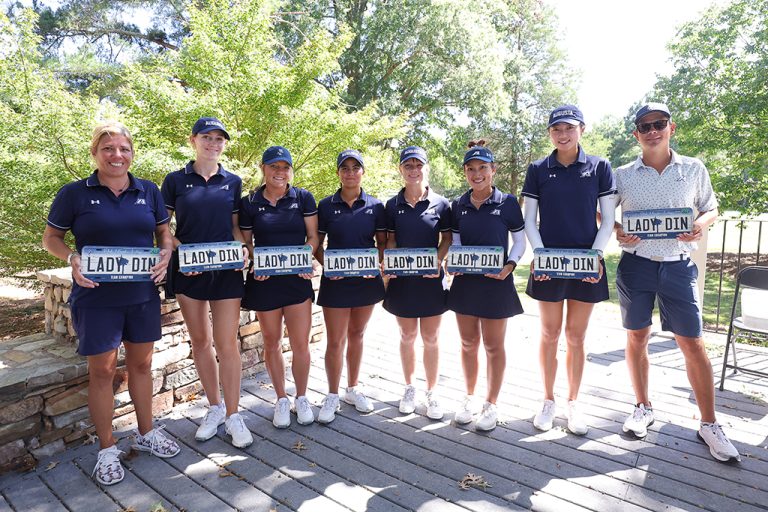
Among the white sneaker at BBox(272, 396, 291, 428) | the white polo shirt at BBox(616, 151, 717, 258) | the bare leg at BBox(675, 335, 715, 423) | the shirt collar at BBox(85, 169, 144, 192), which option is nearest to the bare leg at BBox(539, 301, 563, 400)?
the white polo shirt at BBox(616, 151, 717, 258)

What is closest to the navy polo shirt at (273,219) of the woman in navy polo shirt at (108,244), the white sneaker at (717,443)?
the woman in navy polo shirt at (108,244)

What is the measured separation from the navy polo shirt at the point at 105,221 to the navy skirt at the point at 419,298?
5.66 ft

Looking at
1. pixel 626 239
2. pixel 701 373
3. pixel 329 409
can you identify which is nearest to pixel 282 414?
pixel 329 409

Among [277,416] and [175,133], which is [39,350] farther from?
[175,133]

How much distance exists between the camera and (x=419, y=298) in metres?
3.42

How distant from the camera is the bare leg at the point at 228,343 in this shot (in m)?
3.17

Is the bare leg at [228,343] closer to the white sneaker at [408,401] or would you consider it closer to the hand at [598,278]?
the white sneaker at [408,401]

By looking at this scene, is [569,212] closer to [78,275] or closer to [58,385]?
[78,275]

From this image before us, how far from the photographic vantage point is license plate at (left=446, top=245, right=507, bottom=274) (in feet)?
10.3

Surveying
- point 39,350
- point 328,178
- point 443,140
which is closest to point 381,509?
point 39,350

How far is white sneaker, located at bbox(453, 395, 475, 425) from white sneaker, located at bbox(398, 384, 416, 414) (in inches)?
14.1

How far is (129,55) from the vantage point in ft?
42.4

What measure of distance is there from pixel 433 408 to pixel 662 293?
184 cm

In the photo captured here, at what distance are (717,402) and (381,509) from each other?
10.1 feet
